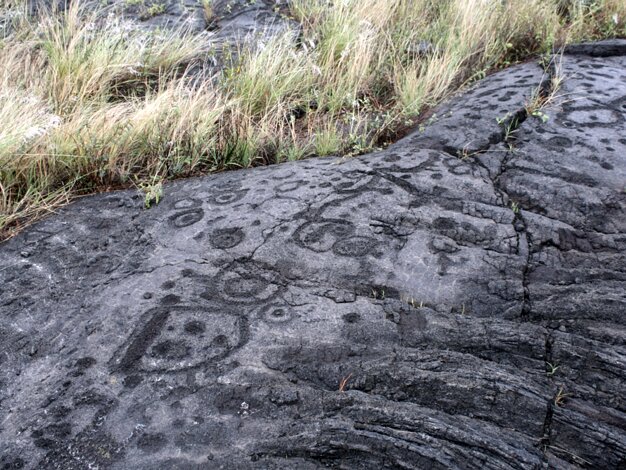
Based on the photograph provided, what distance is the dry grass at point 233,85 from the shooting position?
3.10 metres

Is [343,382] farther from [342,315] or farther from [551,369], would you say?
[551,369]

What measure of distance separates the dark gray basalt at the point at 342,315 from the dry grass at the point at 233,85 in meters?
0.35

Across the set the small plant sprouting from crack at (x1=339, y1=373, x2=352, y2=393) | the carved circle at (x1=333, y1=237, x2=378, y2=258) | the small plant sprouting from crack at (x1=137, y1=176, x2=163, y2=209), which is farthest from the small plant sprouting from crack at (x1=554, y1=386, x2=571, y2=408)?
the small plant sprouting from crack at (x1=137, y1=176, x2=163, y2=209)

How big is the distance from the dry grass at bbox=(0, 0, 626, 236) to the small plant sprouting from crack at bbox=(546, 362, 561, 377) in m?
1.87

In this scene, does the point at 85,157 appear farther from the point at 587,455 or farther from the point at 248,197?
the point at 587,455

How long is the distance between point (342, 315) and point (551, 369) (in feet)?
2.15

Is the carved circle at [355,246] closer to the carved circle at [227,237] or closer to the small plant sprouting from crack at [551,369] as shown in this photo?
the carved circle at [227,237]

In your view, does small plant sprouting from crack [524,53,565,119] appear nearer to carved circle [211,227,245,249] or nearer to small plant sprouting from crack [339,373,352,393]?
carved circle [211,227,245,249]

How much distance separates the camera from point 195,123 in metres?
3.48

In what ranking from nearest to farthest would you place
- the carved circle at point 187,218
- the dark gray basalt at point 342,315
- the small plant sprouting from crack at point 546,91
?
the dark gray basalt at point 342,315 < the carved circle at point 187,218 < the small plant sprouting from crack at point 546,91

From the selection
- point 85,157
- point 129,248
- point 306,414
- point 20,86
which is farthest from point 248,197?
point 20,86

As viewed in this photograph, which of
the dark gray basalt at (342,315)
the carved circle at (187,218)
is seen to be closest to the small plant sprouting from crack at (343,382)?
the dark gray basalt at (342,315)

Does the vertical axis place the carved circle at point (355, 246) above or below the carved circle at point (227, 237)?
above

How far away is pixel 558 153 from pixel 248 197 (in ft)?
4.90
